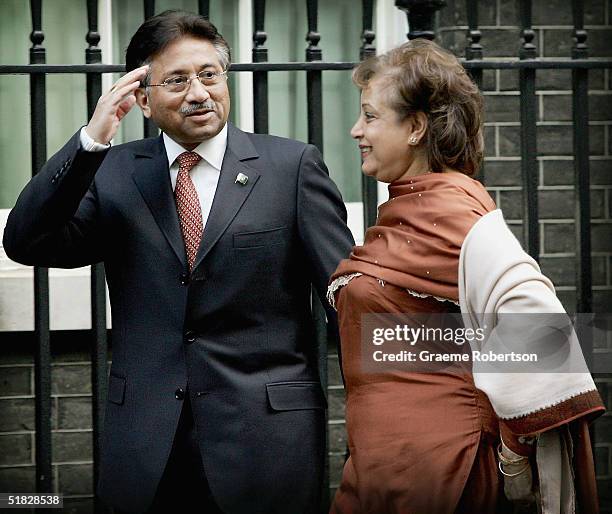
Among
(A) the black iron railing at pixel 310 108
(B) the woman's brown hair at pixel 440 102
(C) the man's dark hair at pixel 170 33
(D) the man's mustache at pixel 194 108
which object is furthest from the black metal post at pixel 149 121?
(B) the woman's brown hair at pixel 440 102

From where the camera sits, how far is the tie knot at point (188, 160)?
3.37 metres

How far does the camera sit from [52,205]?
3211 millimetres

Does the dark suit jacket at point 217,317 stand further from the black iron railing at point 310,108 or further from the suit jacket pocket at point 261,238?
the black iron railing at point 310,108

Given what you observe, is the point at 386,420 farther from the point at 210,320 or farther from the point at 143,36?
the point at 143,36

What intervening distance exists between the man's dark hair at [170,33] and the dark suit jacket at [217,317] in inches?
12.2

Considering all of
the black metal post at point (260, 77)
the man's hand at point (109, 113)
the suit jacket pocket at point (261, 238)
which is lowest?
the suit jacket pocket at point (261, 238)

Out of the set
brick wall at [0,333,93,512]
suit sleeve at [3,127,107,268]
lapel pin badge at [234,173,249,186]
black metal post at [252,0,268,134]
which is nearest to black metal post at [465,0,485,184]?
black metal post at [252,0,268,134]

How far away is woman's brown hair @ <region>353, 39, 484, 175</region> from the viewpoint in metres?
2.89

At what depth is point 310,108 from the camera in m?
3.91

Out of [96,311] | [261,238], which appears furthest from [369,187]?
[96,311]

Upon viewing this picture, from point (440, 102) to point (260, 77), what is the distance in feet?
3.63

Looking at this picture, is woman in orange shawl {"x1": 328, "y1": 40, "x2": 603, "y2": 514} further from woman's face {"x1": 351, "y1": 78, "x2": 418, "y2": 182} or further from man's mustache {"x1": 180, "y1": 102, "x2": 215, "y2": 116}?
man's mustache {"x1": 180, "y1": 102, "x2": 215, "y2": 116}
